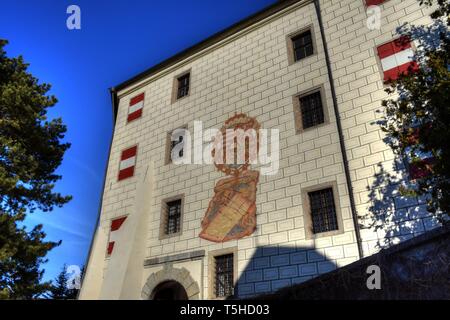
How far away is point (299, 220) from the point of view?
10367 mm

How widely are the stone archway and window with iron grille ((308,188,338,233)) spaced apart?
4.32 meters

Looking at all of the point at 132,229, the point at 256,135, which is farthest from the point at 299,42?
the point at 132,229

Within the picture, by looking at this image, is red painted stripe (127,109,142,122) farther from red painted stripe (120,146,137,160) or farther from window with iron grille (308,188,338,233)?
window with iron grille (308,188,338,233)

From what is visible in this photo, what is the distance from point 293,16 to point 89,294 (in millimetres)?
13191

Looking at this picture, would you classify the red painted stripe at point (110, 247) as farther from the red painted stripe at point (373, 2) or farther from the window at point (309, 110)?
the red painted stripe at point (373, 2)

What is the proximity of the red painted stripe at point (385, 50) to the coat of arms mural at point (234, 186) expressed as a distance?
14.7 ft

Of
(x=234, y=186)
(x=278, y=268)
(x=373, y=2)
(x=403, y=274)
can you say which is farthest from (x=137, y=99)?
(x=403, y=274)

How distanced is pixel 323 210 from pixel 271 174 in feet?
6.76

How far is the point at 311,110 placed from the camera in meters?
11.9

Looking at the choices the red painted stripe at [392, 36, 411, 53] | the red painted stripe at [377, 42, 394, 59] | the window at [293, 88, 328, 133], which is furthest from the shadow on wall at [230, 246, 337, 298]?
the red painted stripe at [392, 36, 411, 53]

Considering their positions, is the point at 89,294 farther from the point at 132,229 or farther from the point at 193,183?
the point at 193,183

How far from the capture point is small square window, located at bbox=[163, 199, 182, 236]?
1315 cm

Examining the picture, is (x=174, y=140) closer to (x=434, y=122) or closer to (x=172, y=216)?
(x=172, y=216)

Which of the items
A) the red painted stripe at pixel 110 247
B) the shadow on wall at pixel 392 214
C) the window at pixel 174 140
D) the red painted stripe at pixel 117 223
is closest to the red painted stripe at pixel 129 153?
the window at pixel 174 140
